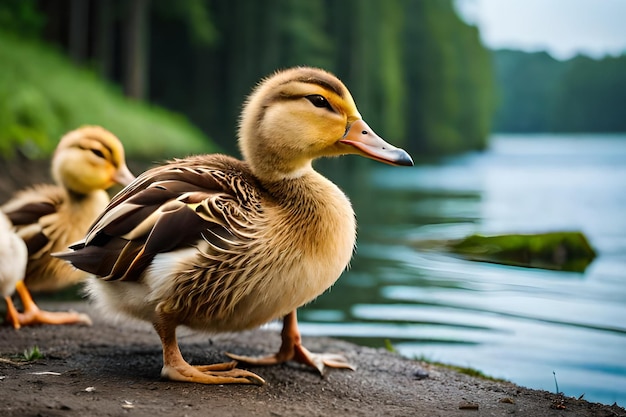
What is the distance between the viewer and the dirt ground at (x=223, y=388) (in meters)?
3.29

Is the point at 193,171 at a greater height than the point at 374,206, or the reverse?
the point at 193,171

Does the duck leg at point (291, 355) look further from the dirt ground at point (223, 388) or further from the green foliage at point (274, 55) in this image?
the green foliage at point (274, 55)

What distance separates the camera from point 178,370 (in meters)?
3.72

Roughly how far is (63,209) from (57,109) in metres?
10.7

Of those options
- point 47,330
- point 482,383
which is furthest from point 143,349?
point 482,383

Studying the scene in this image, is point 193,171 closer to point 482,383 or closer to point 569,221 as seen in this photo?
point 482,383

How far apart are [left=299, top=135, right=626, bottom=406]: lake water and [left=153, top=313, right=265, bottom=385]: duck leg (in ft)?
5.88

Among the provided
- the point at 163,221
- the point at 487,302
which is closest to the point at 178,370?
the point at 163,221

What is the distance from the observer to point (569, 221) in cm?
1374

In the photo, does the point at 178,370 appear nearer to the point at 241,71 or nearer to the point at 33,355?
the point at 33,355

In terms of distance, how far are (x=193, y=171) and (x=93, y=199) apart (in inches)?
77.3

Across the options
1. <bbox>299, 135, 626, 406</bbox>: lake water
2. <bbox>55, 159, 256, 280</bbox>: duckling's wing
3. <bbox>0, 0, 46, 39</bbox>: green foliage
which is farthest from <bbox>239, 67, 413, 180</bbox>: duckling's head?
<bbox>0, 0, 46, 39</bbox>: green foliage

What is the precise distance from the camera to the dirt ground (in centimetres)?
329

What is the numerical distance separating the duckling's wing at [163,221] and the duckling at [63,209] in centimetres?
145
